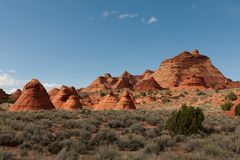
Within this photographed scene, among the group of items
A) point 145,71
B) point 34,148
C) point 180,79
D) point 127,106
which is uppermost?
point 145,71

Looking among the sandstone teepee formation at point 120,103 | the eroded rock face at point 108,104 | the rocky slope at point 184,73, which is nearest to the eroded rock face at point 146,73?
the rocky slope at point 184,73

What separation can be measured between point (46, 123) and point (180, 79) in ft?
256

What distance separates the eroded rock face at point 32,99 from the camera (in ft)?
104

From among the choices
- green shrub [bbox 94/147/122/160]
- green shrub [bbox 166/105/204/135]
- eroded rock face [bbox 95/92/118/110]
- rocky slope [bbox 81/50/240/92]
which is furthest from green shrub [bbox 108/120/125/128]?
rocky slope [bbox 81/50/240/92]

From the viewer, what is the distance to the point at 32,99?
3200cm

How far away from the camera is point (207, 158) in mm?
9805

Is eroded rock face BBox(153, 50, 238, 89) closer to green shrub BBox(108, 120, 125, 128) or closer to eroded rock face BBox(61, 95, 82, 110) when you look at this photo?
eroded rock face BBox(61, 95, 82, 110)

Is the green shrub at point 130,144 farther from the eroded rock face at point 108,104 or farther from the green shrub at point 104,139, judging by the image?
the eroded rock face at point 108,104

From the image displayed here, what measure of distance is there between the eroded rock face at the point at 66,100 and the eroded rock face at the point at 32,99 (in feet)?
25.0

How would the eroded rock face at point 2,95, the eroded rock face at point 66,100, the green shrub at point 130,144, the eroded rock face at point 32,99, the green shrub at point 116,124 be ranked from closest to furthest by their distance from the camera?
the green shrub at point 130,144, the green shrub at point 116,124, the eroded rock face at point 32,99, the eroded rock face at point 66,100, the eroded rock face at point 2,95

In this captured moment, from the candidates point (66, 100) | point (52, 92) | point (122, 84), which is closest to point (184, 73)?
point (122, 84)

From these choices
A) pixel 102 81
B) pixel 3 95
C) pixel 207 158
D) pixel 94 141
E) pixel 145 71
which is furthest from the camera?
pixel 145 71

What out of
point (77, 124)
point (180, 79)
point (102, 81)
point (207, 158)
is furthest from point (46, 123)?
point (102, 81)

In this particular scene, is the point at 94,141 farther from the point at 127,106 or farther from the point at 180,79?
the point at 180,79
